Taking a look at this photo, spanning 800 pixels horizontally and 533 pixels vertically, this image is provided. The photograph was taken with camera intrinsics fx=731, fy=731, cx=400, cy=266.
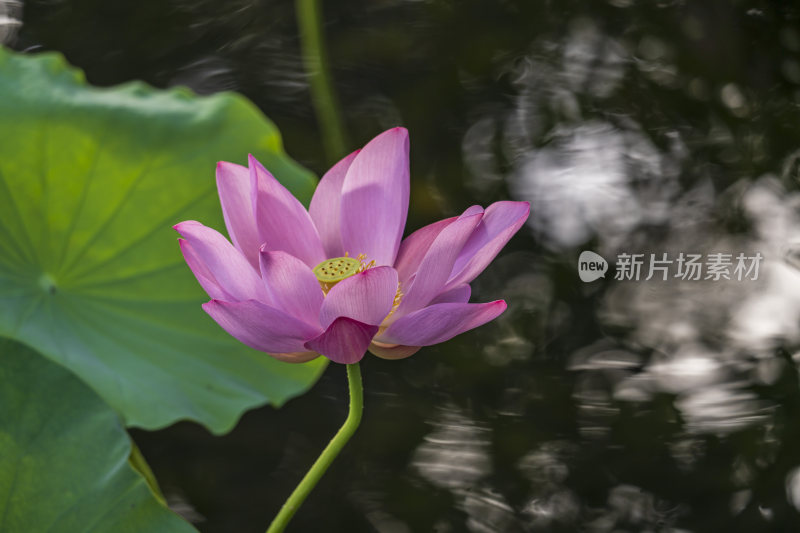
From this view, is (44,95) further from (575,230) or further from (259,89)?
(575,230)

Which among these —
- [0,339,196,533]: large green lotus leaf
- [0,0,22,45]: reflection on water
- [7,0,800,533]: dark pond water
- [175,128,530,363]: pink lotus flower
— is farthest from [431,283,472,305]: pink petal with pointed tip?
[0,0,22,45]: reflection on water

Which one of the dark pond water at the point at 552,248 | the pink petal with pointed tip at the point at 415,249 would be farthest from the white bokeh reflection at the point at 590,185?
the pink petal with pointed tip at the point at 415,249

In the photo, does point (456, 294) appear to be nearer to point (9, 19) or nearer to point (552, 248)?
point (552, 248)

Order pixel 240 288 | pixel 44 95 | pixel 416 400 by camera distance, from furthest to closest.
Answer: pixel 416 400 → pixel 44 95 → pixel 240 288

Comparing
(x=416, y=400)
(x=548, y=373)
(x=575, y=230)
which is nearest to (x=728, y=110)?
(x=575, y=230)

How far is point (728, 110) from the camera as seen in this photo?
87 cm

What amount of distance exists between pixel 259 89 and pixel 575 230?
1.29ft

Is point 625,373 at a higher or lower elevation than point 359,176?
lower

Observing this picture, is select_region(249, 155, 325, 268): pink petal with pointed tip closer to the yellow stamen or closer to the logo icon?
A: the yellow stamen

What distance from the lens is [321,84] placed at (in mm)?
816

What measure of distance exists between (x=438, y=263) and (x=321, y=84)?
0.56 meters

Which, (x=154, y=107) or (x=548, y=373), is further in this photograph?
(x=548, y=373)

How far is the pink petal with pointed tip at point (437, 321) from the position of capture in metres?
0.29

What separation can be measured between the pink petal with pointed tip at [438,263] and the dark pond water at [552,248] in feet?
1.60
